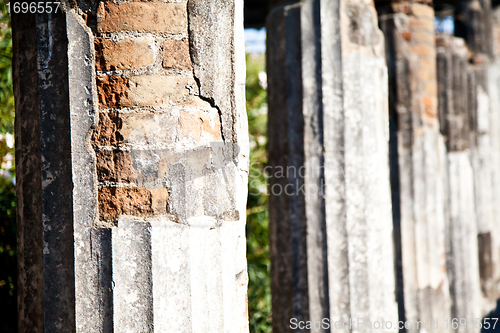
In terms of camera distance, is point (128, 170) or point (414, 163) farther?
point (414, 163)

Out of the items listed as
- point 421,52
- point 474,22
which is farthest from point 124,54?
point 474,22

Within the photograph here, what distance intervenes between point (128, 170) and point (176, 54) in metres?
0.36

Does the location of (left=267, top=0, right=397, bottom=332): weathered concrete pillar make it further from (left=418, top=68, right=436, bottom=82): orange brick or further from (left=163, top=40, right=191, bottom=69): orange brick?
(left=163, top=40, right=191, bottom=69): orange brick

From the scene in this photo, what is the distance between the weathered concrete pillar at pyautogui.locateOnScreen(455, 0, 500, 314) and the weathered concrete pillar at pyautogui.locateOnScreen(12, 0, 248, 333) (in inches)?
243

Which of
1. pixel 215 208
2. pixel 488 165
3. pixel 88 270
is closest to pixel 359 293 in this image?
pixel 215 208

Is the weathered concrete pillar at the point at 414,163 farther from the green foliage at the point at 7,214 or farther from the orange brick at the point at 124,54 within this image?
the orange brick at the point at 124,54

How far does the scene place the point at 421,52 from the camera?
13.0 feet

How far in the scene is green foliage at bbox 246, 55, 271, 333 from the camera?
15.2ft

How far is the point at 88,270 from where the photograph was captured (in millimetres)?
1271

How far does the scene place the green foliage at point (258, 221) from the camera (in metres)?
4.62

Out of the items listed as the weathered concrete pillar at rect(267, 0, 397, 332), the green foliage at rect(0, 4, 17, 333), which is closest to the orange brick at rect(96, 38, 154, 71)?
the weathered concrete pillar at rect(267, 0, 397, 332)

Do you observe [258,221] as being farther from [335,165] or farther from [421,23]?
[421,23]

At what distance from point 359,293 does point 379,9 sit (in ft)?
8.34

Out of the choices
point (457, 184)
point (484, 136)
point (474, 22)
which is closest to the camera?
point (457, 184)
